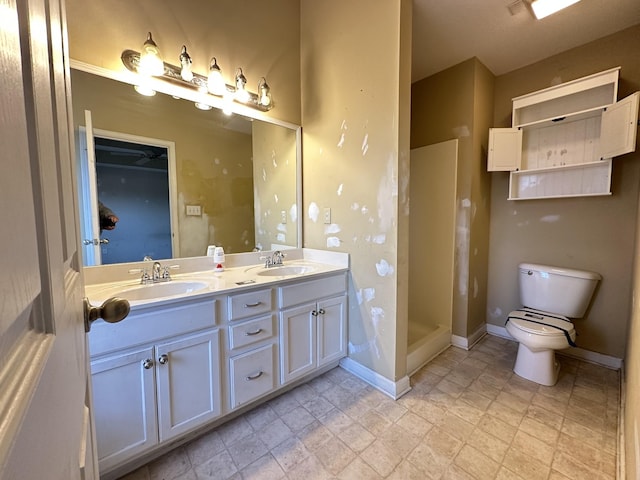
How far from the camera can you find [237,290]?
145cm

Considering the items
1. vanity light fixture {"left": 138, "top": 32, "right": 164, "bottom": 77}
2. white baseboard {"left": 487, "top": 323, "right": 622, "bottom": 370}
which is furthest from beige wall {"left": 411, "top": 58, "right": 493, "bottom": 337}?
vanity light fixture {"left": 138, "top": 32, "right": 164, "bottom": 77}

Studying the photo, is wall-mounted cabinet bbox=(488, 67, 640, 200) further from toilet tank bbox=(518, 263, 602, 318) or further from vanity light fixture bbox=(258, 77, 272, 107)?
vanity light fixture bbox=(258, 77, 272, 107)

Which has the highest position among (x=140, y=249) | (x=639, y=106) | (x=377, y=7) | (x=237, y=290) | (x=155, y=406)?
(x=377, y=7)

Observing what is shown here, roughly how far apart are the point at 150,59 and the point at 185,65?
0.59ft

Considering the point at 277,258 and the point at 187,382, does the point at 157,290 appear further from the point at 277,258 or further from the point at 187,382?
the point at 277,258

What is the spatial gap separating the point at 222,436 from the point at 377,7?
2.65 m

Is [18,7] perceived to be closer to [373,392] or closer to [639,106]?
[373,392]

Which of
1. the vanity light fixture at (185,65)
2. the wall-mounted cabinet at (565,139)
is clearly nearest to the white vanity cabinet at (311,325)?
the vanity light fixture at (185,65)

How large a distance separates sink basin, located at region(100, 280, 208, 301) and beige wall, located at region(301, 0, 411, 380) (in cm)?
101

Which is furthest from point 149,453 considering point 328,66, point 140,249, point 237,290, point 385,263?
point 328,66

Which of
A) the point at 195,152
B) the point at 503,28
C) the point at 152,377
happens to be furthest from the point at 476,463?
the point at 503,28

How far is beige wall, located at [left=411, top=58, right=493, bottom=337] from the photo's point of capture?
2.30 meters

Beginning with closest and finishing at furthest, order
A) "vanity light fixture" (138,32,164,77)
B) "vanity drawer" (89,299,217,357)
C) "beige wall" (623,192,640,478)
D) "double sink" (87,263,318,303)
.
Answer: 1. "beige wall" (623,192,640,478)
2. "vanity drawer" (89,299,217,357)
3. "double sink" (87,263,318,303)
4. "vanity light fixture" (138,32,164,77)

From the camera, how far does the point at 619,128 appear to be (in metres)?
1.74
